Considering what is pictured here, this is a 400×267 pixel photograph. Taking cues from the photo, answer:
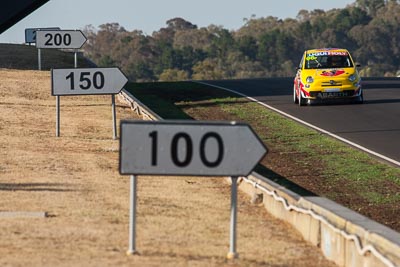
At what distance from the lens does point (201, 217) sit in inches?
514

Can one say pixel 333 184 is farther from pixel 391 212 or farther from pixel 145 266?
pixel 145 266

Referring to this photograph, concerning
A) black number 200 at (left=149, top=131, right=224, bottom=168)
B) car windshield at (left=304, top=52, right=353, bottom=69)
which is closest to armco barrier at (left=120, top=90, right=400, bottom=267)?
black number 200 at (left=149, top=131, right=224, bottom=168)

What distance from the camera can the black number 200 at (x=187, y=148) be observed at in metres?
10.3

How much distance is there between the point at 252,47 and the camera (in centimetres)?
15575

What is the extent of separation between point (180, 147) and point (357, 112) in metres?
20.5

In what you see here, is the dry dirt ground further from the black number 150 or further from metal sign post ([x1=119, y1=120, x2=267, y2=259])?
the black number 150

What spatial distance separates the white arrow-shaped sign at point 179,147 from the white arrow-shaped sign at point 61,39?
68.2ft

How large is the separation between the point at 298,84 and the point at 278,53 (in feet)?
396

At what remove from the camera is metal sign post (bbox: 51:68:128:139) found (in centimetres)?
2178

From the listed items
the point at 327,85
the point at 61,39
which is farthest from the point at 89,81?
the point at 327,85

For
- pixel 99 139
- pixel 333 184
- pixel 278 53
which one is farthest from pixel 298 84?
pixel 278 53

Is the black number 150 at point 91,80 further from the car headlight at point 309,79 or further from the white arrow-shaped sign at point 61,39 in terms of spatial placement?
the car headlight at point 309,79

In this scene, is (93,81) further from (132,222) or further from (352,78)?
(352,78)

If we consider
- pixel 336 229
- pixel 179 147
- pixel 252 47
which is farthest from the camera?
pixel 252 47
